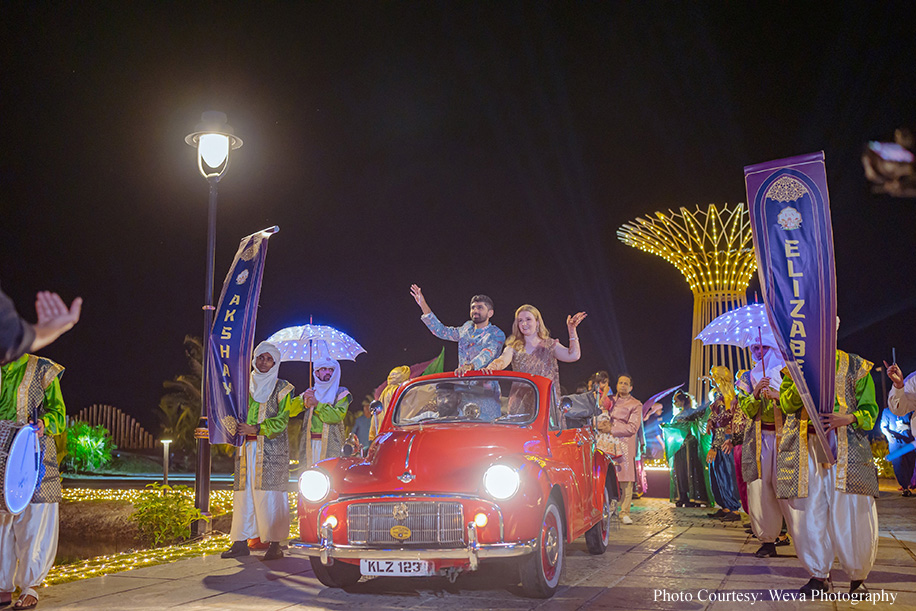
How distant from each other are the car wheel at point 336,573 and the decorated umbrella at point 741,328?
5.75 m

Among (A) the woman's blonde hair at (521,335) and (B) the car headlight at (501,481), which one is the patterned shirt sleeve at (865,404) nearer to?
(B) the car headlight at (501,481)

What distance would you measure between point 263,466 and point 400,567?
3.00 meters

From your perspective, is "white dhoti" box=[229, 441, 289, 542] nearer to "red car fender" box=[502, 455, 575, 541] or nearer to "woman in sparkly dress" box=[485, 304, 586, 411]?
"woman in sparkly dress" box=[485, 304, 586, 411]


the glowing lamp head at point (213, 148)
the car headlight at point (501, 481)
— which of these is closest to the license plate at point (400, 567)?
the car headlight at point (501, 481)

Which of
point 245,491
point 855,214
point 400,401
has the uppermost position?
point 855,214

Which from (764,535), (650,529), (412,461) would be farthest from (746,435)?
(412,461)

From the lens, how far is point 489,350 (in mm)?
8695

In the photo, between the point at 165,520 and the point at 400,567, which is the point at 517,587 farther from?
the point at 165,520

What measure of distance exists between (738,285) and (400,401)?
13.7 m

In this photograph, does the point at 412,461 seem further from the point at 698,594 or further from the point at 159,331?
the point at 159,331

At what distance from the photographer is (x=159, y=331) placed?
32.7 metres

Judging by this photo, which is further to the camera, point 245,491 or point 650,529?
point 650,529

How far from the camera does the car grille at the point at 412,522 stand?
566 cm

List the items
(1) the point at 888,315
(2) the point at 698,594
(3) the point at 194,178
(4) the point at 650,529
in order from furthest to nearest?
1. (1) the point at 888,315
2. (3) the point at 194,178
3. (4) the point at 650,529
4. (2) the point at 698,594
